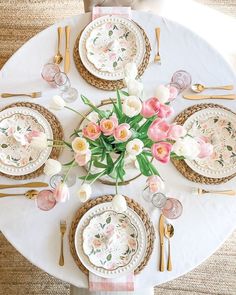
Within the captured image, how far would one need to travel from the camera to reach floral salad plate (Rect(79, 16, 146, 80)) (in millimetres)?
1255

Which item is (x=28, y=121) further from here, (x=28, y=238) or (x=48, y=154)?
(x=28, y=238)

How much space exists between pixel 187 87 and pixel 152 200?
1.17 ft

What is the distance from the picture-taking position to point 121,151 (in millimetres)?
1012

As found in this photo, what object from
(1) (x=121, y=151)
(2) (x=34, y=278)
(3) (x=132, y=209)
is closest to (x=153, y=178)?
(1) (x=121, y=151)

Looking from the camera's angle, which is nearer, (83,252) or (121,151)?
(121,151)

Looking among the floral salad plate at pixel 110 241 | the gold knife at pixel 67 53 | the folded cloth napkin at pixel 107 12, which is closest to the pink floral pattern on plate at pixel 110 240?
the floral salad plate at pixel 110 241

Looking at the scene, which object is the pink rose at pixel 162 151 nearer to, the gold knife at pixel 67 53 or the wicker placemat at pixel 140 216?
the wicker placemat at pixel 140 216

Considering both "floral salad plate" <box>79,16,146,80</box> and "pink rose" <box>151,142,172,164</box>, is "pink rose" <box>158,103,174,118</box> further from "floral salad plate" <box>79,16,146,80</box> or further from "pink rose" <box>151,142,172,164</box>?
"floral salad plate" <box>79,16,146,80</box>

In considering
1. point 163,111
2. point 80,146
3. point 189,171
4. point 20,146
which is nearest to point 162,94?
point 163,111

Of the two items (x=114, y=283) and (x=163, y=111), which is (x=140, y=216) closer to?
(x=114, y=283)

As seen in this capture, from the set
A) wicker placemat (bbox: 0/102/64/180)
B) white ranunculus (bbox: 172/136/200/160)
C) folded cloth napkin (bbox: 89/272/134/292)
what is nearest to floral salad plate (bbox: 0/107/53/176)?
wicker placemat (bbox: 0/102/64/180)

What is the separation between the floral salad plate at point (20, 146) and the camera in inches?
46.9

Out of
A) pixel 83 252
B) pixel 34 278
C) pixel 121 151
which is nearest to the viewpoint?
pixel 121 151

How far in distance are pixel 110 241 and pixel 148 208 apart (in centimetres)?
14
